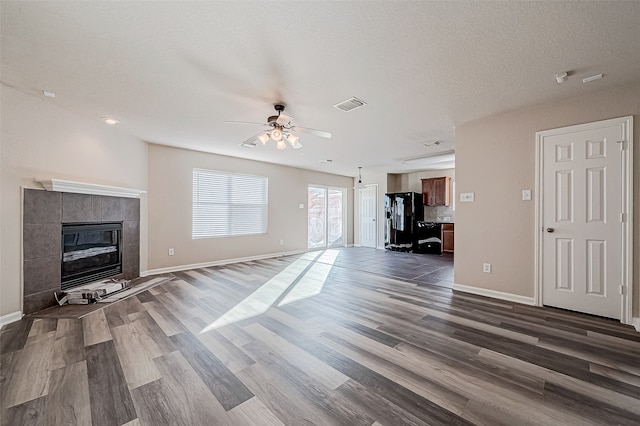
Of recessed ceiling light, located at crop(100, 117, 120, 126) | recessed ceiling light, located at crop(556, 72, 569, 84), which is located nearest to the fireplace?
recessed ceiling light, located at crop(100, 117, 120, 126)

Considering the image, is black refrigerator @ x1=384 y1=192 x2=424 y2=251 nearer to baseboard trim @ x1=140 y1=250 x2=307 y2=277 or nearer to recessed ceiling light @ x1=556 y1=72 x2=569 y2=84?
baseboard trim @ x1=140 y1=250 x2=307 y2=277

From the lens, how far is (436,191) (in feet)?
25.3

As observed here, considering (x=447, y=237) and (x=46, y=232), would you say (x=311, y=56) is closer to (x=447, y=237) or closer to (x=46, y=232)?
(x=46, y=232)

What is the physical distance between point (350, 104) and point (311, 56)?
1.04 m

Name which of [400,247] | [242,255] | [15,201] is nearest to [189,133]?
[15,201]

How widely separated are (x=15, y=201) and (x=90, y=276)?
1.40m

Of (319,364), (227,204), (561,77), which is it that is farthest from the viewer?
(227,204)

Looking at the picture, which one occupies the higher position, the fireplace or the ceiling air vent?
the ceiling air vent

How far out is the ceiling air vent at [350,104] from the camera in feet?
9.94

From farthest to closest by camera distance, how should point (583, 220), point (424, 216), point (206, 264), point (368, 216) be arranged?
1. point (368, 216)
2. point (424, 216)
3. point (206, 264)
4. point (583, 220)

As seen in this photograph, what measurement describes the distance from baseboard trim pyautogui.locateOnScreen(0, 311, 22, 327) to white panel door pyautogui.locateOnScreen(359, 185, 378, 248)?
775 centimetres

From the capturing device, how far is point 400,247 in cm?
795

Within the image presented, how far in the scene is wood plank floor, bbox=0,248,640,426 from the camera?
1.49 metres

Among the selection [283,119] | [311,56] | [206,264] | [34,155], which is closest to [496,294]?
[283,119]
